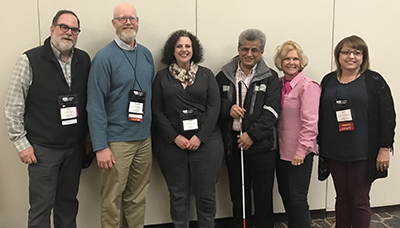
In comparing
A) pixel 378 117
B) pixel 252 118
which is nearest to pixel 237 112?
pixel 252 118

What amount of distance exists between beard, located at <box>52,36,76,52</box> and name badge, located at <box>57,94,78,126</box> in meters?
0.34

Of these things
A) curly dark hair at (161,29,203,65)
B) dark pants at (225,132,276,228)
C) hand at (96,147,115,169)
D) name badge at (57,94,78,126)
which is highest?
curly dark hair at (161,29,203,65)

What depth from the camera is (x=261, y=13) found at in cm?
296

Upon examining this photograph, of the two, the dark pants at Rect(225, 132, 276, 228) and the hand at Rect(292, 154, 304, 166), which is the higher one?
the hand at Rect(292, 154, 304, 166)

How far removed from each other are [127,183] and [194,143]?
0.67 m

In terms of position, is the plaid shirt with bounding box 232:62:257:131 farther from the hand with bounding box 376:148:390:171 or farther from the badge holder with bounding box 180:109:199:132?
the hand with bounding box 376:148:390:171

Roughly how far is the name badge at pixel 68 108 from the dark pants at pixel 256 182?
1.31 meters

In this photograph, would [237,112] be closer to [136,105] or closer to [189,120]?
[189,120]

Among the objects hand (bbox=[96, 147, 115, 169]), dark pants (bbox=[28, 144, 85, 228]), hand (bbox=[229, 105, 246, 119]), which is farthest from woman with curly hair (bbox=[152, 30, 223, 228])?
dark pants (bbox=[28, 144, 85, 228])

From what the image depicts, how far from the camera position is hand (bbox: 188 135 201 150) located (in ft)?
7.98

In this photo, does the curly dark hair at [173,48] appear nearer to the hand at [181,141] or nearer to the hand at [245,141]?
the hand at [181,141]

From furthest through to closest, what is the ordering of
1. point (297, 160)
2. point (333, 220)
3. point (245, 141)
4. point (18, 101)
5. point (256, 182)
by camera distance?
point (333, 220)
point (256, 182)
point (245, 141)
point (297, 160)
point (18, 101)

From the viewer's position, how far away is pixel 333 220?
3242 millimetres

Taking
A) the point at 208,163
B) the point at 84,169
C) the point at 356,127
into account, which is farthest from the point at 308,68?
the point at 84,169
